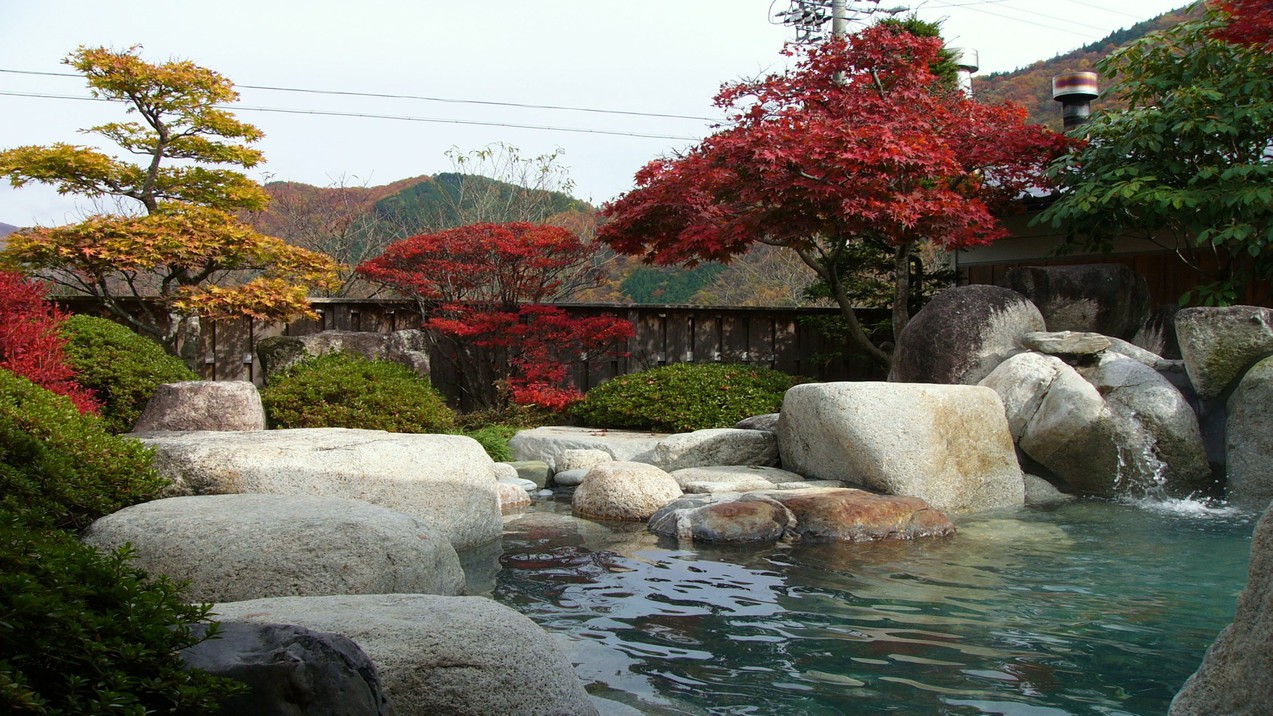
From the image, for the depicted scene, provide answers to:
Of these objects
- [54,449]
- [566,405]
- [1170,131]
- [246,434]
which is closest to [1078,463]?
[1170,131]

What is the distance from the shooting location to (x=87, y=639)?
7.38 ft

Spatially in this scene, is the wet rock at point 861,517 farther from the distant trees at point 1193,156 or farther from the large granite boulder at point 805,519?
the distant trees at point 1193,156

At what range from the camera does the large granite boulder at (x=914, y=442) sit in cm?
873

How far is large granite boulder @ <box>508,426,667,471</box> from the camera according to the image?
10.9 meters

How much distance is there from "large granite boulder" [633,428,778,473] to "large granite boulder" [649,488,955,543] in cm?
228

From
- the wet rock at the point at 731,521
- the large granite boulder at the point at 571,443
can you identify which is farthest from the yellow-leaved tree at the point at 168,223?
the wet rock at the point at 731,521

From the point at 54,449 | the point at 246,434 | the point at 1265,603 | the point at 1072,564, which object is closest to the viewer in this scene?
the point at 1265,603

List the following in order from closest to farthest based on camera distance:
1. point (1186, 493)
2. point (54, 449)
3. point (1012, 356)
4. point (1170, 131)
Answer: point (54, 449), point (1186, 493), point (1012, 356), point (1170, 131)

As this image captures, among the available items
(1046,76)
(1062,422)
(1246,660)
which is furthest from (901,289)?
(1046,76)

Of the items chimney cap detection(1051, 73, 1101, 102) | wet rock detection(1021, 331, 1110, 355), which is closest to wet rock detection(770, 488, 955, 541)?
wet rock detection(1021, 331, 1110, 355)

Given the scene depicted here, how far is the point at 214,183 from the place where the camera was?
1276 centimetres

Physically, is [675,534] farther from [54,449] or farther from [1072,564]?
[54,449]

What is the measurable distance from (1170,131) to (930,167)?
120 inches

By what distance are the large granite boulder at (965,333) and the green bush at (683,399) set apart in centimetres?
187
